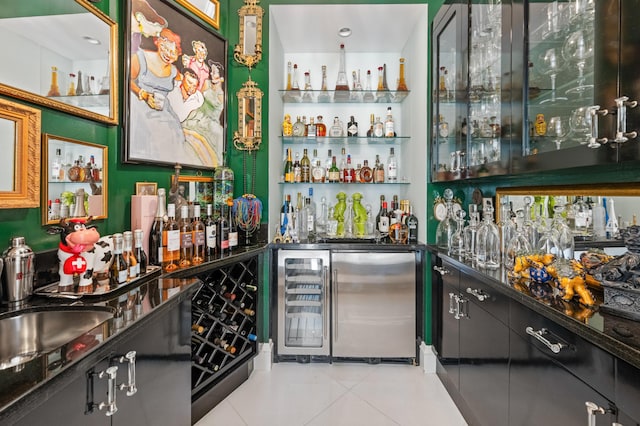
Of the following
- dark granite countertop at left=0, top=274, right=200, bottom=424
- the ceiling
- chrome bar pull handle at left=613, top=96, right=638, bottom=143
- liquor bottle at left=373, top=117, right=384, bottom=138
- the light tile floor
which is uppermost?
the ceiling

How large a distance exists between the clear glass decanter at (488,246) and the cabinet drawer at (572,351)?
0.48m

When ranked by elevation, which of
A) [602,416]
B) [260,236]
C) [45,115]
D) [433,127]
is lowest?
[602,416]

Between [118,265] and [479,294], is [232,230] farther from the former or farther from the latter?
[479,294]

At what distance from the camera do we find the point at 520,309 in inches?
52.1

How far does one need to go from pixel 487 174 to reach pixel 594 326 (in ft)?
3.26

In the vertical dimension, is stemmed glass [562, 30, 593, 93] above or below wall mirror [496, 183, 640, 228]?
above

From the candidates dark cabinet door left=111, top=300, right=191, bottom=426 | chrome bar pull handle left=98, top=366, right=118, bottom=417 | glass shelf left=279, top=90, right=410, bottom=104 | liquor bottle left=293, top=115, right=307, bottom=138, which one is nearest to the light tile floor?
dark cabinet door left=111, top=300, right=191, bottom=426

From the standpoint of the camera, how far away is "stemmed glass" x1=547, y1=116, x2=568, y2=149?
4.09 ft

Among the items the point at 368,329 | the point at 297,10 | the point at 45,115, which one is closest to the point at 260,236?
the point at 368,329

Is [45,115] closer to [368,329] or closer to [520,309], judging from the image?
[520,309]

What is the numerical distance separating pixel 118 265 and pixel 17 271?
33 centimetres

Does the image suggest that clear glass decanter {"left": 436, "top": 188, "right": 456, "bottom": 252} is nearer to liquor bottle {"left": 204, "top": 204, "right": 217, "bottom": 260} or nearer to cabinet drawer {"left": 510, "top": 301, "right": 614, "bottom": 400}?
cabinet drawer {"left": 510, "top": 301, "right": 614, "bottom": 400}

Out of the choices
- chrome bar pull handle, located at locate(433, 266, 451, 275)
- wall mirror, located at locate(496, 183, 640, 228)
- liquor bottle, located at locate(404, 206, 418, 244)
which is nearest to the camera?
wall mirror, located at locate(496, 183, 640, 228)

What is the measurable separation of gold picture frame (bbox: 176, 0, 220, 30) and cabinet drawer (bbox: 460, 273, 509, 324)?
A: 252 cm
